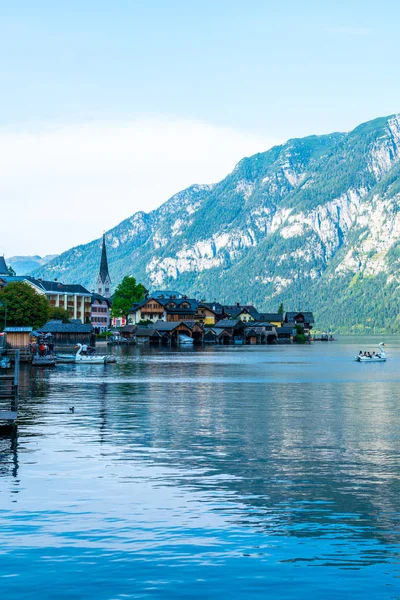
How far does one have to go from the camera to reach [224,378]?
104125mm

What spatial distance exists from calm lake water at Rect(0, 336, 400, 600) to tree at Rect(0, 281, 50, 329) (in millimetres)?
89035

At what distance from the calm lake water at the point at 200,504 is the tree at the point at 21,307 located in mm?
89035

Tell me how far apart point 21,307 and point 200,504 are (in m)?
125

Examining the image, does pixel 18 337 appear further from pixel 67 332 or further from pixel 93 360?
pixel 67 332

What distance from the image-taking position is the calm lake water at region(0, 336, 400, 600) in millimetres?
23016

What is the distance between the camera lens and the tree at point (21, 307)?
496 ft

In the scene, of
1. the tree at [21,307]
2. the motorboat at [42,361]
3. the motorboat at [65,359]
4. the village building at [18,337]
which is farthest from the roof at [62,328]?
the motorboat at [42,361]

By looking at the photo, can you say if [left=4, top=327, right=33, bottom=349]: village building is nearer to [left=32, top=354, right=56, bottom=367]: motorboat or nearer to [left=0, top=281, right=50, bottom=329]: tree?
[left=32, top=354, right=56, bottom=367]: motorboat

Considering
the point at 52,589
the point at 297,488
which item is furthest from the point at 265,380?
the point at 52,589

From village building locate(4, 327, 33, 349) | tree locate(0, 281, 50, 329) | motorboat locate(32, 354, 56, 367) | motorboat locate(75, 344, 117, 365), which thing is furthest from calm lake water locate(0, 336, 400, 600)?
tree locate(0, 281, 50, 329)

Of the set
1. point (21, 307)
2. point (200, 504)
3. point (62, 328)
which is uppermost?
point (21, 307)

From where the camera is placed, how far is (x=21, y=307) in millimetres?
151750

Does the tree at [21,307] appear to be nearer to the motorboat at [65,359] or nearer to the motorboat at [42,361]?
the motorboat at [65,359]

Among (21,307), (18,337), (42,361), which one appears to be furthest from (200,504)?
(21,307)
